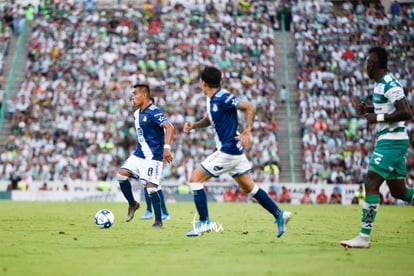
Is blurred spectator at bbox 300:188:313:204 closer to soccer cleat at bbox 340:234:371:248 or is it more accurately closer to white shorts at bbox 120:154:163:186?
white shorts at bbox 120:154:163:186

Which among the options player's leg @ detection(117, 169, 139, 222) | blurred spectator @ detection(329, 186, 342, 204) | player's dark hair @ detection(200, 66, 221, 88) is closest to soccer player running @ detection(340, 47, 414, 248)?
player's dark hair @ detection(200, 66, 221, 88)

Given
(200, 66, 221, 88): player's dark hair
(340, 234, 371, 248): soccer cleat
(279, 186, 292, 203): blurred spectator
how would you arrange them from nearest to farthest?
(340, 234, 371, 248): soccer cleat
(200, 66, 221, 88): player's dark hair
(279, 186, 292, 203): blurred spectator

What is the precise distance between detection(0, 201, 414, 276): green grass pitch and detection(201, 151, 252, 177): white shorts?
44.9 inches

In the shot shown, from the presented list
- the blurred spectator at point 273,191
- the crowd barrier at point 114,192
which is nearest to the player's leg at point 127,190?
the crowd barrier at point 114,192

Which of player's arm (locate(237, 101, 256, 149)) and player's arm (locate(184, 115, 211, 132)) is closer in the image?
player's arm (locate(237, 101, 256, 149))

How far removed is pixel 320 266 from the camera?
8617mm

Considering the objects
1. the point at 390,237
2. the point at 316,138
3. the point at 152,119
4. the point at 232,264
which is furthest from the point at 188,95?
the point at 232,264

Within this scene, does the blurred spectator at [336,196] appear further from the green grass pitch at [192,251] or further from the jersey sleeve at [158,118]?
the jersey sleeve at [158,118]

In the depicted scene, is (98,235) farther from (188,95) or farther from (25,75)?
(25,75)

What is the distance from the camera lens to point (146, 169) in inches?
613

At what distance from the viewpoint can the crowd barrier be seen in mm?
30984

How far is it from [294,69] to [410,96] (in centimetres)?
669

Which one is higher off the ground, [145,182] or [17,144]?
[17,144]

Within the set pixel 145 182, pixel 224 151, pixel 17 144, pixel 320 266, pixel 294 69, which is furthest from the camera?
pixel 294 69
